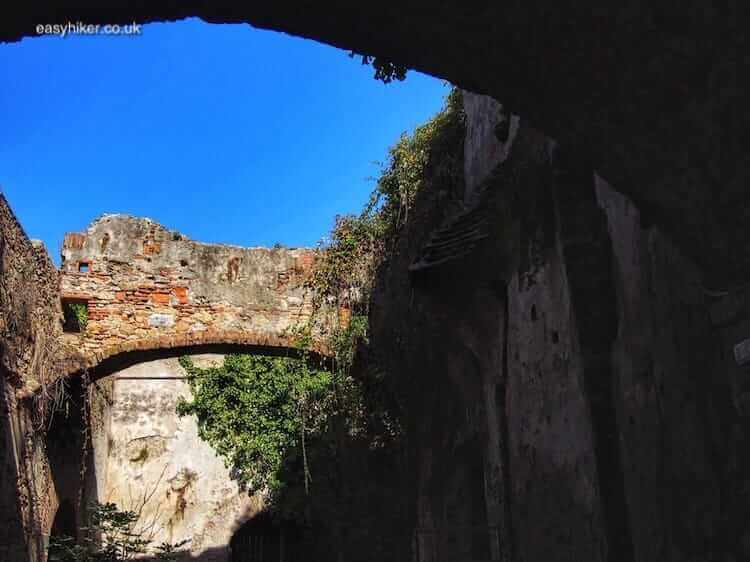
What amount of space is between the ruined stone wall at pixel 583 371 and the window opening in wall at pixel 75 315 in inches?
215

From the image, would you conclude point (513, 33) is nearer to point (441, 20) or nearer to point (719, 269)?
point (441, 20)

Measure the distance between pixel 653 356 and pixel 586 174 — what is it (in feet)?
5.25

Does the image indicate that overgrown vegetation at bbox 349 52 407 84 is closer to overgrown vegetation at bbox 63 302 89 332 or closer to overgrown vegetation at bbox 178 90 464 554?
overgrown vegetation at bbox 178 90 464 554

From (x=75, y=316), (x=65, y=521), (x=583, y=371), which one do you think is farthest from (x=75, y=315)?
(x=583, y=371)

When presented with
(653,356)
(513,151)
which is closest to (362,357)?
(513,151)

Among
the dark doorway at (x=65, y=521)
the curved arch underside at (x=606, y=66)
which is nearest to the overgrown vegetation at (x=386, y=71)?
the curved arch underside at (x=606, y=66)

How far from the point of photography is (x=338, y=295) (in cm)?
1121

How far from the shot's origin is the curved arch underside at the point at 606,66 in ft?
8.14

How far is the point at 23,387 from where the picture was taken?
25.4 feet

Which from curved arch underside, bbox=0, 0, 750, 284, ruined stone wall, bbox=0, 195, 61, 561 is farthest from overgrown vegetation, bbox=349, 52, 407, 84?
ruined stone wall, bbox=0, 195, 61, 561

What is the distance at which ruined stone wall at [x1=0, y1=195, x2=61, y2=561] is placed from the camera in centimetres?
714

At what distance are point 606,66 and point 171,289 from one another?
8.96 metres

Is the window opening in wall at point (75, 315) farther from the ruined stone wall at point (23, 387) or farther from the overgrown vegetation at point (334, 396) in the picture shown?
the overgrown vegetation at point (334, 396)

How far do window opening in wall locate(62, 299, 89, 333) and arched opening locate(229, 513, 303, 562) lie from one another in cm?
523
